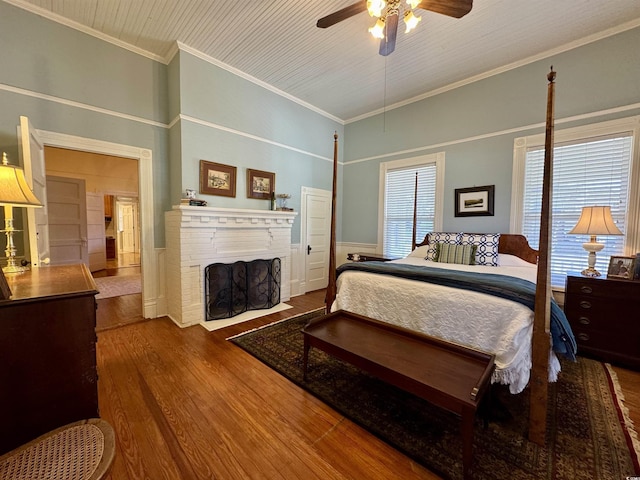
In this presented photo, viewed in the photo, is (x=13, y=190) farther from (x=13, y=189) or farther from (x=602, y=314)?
(x=602, y=314)

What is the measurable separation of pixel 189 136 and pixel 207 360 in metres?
2.67

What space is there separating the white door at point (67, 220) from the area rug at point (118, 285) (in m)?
0.70

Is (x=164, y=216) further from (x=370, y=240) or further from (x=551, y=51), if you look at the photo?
(x=551, y=51)

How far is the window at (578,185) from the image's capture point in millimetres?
2867

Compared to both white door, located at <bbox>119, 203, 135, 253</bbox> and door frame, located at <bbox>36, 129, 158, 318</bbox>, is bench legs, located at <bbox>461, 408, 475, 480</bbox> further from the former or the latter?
white door, located at <bbox>119, 203, 135, 253</bbox>

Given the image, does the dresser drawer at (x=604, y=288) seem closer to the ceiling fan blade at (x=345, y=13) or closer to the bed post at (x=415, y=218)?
the bed post at (x=415, y=218)

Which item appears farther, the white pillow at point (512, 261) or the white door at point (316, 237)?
the white door at point (316, 237)

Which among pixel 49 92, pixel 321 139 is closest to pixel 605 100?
pixel 321 139

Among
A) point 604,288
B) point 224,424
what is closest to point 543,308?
point 604,288

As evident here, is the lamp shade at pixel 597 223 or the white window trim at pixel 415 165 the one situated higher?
the white window trim at pixel 415 165

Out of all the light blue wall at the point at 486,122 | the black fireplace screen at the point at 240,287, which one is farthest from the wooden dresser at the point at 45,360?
the light blue wall at the point at 486,122

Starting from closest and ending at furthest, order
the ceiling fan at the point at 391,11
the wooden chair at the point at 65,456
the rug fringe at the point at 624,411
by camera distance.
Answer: the wooden chair at the point at 65,456 < the rug fringe at the point at 624,411 < the ceiling fan at the point at 391,11

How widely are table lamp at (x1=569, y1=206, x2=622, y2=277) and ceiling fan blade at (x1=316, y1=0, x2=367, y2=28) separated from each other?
293 cm

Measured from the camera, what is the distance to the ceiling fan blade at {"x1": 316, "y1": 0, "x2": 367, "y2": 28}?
6.53 ft
